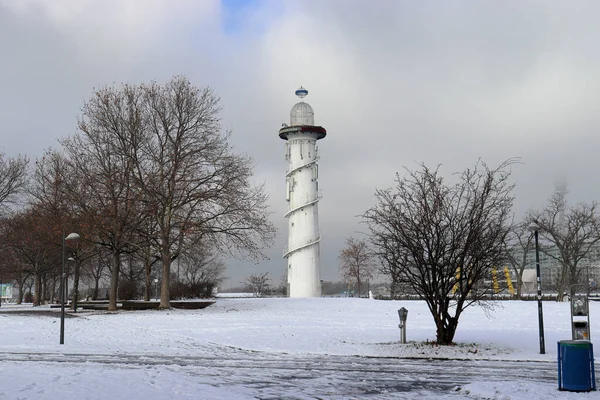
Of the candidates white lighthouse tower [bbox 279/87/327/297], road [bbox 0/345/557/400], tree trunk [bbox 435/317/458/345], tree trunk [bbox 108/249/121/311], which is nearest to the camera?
road [bbox 0/345/557/400]

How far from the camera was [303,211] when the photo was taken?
189ft

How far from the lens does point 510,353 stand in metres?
20.6

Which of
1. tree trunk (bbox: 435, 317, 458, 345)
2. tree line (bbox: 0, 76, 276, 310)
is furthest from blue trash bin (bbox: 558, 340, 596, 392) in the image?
tree line (bbox: 0, 76, 276, 310)

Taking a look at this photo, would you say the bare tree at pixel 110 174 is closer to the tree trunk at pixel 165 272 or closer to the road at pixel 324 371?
the tree trunk at pixel 165 272

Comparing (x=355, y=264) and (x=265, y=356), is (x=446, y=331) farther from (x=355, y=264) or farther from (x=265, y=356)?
(x=355, y=264)

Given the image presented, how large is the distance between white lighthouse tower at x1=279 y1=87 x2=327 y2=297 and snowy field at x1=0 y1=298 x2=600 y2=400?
18653mm

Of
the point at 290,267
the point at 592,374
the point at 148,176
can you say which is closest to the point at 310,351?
the point at 592,374

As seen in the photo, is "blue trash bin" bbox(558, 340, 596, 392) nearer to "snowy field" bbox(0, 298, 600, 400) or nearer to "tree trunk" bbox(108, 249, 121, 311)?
"snowy field" bbox(0, 298, 600, 400)

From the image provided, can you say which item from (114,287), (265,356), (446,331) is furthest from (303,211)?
(265,356)

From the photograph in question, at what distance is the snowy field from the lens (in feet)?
41.7

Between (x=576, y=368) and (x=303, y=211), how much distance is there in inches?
1777

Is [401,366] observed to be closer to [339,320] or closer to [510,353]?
[510,353]

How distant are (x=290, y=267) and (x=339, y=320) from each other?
22.7m

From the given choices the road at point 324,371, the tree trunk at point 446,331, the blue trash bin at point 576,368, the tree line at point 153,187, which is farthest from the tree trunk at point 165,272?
the blue trash bin at point 576,368
